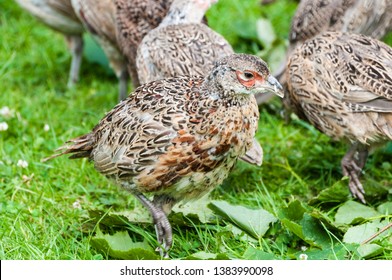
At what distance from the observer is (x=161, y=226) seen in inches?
192

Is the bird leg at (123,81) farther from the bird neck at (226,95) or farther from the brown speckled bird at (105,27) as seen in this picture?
the bird neck at (226,95)

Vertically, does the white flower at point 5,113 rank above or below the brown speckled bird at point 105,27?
below

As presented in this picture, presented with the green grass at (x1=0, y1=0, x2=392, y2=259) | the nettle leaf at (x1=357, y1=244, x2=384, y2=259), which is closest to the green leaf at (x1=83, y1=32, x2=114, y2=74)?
the green grass at (x1=0, y1=0, x2=392, y2=259)

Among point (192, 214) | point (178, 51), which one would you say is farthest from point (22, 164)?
point (192, 214)

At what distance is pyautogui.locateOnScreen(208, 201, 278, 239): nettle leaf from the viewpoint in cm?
503

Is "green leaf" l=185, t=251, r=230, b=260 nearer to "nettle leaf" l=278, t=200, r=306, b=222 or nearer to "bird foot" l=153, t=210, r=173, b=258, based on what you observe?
"bird foot" l=153, t=210, r=173, b=258

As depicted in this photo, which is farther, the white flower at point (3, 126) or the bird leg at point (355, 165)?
the white flower at point (3, 126)

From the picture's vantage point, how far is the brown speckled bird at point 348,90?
5379 millimetres

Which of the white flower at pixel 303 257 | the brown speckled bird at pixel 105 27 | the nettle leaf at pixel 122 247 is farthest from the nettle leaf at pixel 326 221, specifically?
the brown speckled bird at pixel 105 27

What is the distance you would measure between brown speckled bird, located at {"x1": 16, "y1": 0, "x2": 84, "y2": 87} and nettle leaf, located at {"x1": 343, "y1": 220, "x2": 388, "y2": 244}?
365 cm

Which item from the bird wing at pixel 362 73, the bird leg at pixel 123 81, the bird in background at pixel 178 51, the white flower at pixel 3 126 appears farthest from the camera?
the bird leg at pixel 123 81

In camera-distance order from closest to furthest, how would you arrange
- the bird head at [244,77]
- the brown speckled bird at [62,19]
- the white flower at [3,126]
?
the bird head at [244,77] < the white flower at [3,126] < the brown speckled bird at [62,19]

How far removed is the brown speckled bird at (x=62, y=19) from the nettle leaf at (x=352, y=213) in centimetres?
333

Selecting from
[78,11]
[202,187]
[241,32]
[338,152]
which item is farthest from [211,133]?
[241,32]
